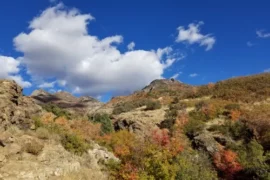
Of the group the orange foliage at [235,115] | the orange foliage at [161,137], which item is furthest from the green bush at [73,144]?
the orange foliage at [235,115]

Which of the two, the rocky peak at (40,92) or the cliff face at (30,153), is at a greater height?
the rocky peak at (40,92)

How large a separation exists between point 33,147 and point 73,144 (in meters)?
5.09

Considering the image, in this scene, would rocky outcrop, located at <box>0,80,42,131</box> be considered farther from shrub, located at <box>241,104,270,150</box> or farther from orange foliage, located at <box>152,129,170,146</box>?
shrub, located at <box>241,104,270,150</box>

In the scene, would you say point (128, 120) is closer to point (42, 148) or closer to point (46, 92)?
point (42, 148)

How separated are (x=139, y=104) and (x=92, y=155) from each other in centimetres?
3754

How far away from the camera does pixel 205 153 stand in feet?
126

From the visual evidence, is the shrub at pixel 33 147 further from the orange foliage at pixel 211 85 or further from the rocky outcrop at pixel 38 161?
the orange foliage at pixel 211 85

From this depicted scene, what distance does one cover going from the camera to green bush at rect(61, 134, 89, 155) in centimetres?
2635

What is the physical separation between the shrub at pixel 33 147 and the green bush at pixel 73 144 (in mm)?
3536

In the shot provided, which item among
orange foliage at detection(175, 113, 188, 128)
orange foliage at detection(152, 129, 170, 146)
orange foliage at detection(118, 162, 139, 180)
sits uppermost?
orange foliage at detection(175, 113, 188, 128)

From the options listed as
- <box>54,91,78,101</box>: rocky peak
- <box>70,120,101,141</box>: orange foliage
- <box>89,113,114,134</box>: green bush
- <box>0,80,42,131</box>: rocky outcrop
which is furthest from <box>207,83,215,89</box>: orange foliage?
<box>54,91,78,101</box>: rocky peak

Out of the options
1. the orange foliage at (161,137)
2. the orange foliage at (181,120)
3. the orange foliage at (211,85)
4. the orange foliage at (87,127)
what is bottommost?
the orange foliage at (161,137)

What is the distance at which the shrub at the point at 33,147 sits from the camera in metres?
22.2

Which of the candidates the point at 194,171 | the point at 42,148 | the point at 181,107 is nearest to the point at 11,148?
the point at 42,148
